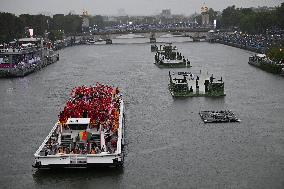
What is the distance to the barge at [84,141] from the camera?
76.6ft

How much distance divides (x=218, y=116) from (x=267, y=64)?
2916cm

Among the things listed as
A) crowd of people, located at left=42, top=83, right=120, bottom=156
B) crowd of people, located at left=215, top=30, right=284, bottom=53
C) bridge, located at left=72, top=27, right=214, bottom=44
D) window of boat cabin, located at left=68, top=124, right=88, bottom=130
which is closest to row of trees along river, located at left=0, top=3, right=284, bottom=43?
crowd of people, located at left=215, top=30, right=284, bottom=53

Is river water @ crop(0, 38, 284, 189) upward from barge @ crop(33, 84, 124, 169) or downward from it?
downward

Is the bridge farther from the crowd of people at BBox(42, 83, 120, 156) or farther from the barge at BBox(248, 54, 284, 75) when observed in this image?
the crowd of people at BBox(42, 83, 120, 156)

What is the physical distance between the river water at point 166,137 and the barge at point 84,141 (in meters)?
0.67

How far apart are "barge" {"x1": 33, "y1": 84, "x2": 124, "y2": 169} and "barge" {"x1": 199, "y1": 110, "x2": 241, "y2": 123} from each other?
791 centimetres

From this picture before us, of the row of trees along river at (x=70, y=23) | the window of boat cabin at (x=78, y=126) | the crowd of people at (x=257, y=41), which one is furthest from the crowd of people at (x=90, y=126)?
the row of trees along river at (x=70, y=23)

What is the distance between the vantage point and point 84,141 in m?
24.6

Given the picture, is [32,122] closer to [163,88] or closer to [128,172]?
[128,172]

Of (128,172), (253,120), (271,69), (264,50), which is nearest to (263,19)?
(264,50)

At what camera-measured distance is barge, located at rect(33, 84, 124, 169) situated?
2336cm

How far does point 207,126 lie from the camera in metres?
32.3

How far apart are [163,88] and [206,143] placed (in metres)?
20.7

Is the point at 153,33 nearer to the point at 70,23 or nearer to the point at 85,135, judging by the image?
A: the point at 70,23
